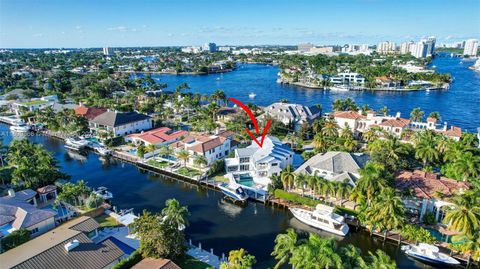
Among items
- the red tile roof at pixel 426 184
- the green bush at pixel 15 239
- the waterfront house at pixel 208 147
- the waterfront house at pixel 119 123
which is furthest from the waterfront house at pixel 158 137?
the red tile roof at pixel 426 184

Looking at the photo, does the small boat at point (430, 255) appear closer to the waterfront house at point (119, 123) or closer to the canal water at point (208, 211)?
the canal water at point (208, 211)

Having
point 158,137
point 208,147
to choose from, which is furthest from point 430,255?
point 158,137

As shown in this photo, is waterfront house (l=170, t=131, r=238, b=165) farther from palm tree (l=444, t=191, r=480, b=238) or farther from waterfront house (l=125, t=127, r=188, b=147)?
palm tree (l=444, t=191, r=480, b=238)

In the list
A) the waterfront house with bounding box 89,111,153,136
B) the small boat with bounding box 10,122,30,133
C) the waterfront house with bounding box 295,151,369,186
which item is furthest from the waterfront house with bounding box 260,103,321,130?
the small boat with bounding box 10,122,30,133

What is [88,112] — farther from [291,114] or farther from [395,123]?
[395,123]

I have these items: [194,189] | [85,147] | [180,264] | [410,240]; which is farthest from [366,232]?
[85,147]

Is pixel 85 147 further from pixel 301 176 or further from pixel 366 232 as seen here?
pixel 366 232
